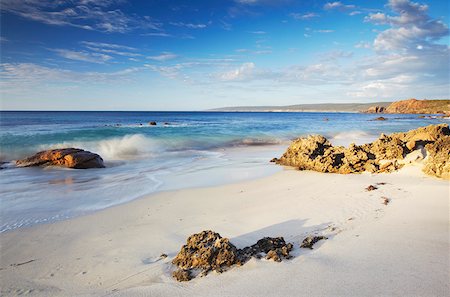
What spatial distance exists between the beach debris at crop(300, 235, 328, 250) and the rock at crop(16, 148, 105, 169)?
9.24m

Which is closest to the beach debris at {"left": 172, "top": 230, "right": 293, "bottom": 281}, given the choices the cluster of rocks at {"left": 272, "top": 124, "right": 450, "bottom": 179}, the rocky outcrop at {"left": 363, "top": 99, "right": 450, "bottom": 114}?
the cluster of rocks at {"left": 272, "top": 124, "right": 450, "bottom": 179}

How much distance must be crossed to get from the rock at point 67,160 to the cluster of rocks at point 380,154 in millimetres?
7462

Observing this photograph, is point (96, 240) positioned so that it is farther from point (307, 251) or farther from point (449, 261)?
point (449, 261)

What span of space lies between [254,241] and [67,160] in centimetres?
918

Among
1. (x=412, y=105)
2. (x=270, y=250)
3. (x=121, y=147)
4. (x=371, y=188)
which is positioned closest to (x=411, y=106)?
(x=412, y=105)

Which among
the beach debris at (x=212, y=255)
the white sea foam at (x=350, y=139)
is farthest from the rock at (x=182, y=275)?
the white sea foam at (x=350, y=139)

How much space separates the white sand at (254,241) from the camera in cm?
285

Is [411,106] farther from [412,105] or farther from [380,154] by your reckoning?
[380,154]

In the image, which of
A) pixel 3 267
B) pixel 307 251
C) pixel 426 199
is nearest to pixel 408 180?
pixel 426 199

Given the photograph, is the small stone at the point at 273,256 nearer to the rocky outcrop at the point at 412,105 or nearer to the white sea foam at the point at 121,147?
the white sea foam at the point at 121,147

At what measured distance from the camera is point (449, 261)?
10.3ft

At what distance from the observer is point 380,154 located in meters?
8.75

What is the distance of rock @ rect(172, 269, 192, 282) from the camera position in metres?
2.99

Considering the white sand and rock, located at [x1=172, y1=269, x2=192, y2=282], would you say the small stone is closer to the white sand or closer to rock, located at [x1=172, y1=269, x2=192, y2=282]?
the white sand
